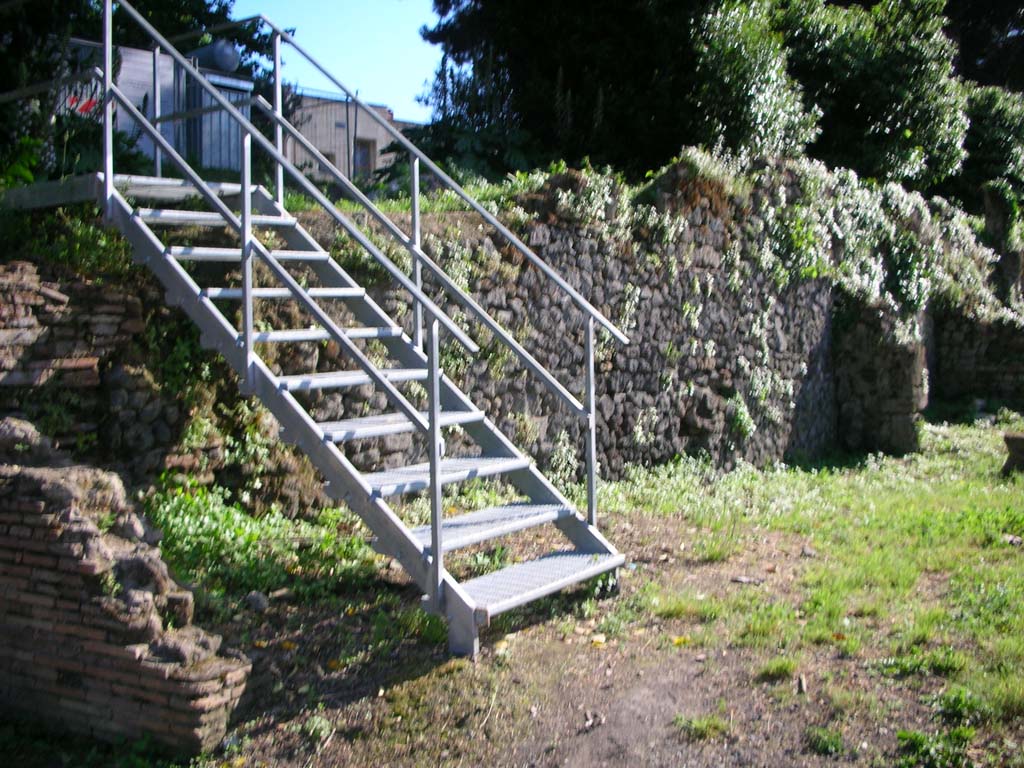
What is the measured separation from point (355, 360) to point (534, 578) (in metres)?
1.41

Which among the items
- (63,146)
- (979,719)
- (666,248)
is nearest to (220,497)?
(63,146)

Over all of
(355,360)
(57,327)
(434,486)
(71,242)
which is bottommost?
(434,486)

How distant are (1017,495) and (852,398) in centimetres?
331

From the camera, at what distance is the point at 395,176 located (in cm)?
1180

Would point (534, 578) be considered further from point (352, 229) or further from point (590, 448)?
point (352, 229)

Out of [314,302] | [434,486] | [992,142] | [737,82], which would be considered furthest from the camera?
[992,142]

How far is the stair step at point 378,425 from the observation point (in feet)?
16.9

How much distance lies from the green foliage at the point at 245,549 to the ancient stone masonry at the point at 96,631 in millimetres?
667

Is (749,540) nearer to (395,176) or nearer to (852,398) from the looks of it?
(852,398)

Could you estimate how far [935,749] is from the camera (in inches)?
163

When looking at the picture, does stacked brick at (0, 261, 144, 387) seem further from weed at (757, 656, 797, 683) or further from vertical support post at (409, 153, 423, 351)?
weed at (757, 656, 797, 683)

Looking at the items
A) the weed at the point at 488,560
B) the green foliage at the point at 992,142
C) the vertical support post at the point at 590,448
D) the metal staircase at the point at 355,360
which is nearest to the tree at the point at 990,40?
the green foliage at the point at 992,142


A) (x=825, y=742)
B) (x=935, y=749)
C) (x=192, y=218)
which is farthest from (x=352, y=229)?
(x=935, y=749)

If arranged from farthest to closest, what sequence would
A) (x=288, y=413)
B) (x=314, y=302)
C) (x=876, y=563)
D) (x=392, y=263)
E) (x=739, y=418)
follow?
(x=739, y=418) < (x=876, y=563) < (x=392, y=263) < (x=314, y=302) < (x=288, y=413)
